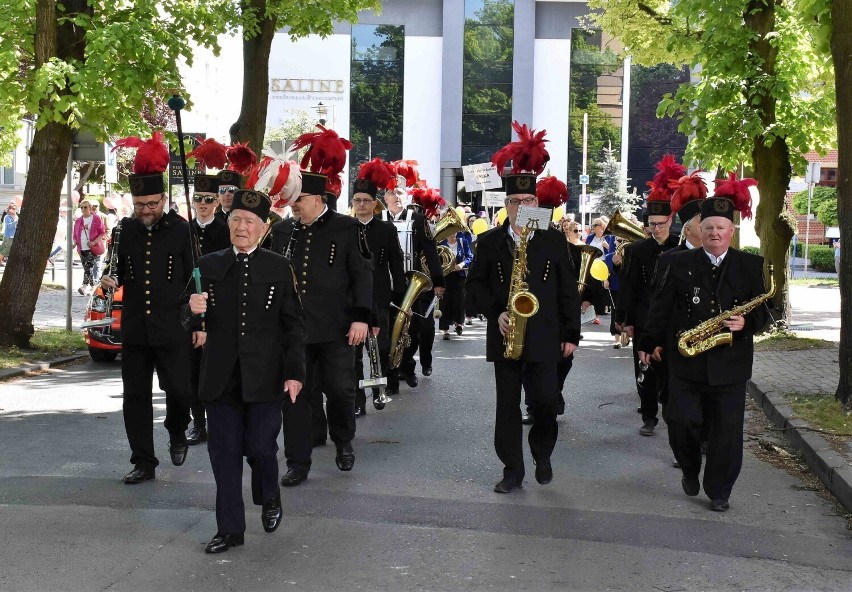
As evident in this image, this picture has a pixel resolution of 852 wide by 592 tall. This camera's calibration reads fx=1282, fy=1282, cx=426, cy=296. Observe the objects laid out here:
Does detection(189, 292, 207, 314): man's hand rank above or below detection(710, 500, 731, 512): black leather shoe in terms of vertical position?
above

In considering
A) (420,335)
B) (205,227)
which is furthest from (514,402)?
(420,335)

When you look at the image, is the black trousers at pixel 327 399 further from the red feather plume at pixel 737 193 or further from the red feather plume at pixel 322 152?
the red feather plume at pixel 737 193

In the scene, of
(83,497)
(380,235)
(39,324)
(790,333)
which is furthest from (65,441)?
(790,333)

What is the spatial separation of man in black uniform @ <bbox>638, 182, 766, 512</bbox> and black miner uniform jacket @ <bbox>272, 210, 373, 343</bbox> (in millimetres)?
2071

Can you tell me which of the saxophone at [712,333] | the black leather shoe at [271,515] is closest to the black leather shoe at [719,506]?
the saxophone at [712,333]

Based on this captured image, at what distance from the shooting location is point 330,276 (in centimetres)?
861

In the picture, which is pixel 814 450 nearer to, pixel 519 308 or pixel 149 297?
pixel 519 308

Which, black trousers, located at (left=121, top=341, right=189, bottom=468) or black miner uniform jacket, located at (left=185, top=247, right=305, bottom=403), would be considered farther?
black trousers, located at (left=121, top=341, right=189, bottom=468)

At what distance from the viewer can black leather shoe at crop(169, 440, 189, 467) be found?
877cm

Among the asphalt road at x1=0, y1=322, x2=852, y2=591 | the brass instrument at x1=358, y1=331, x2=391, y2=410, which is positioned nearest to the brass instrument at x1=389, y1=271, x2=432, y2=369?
the brass instrument at x1=358, y1=331, x2=391, y2=410

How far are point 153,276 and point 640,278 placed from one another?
411 centimetres

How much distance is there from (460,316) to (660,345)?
1211 cm

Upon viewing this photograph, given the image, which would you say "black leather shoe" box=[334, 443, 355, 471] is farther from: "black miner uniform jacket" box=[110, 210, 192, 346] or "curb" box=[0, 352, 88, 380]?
"curb" box=[0, 352, 88, 380]

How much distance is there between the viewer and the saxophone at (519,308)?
8117mm
